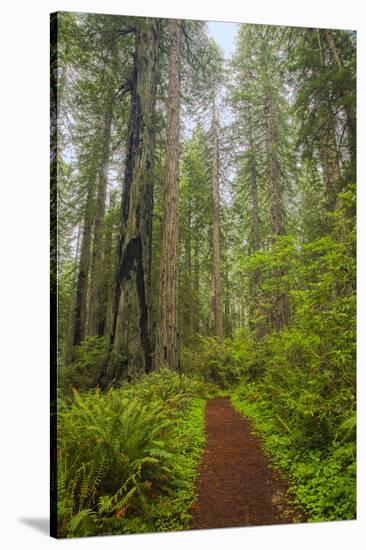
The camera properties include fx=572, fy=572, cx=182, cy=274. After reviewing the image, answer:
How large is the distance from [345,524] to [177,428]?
80.6 inches

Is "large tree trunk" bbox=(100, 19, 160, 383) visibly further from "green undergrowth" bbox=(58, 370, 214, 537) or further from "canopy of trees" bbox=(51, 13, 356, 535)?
"green undergrowth" bbox=(58, 370, 214, 537)

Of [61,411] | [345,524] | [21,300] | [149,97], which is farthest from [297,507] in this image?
[149,97]

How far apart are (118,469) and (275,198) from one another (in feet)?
11.2

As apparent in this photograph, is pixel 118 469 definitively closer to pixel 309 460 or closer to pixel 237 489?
pixel 237 489

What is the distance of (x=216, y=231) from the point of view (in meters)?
6.55

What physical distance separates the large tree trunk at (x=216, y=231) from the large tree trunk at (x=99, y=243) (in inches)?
48.4

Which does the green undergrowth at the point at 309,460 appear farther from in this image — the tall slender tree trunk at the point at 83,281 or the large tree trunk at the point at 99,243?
the tall slender tree trunk at the point at 83,281

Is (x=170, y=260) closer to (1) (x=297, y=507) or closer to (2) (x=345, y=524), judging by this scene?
(1) (x=297, y=507)

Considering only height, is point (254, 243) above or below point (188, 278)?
above

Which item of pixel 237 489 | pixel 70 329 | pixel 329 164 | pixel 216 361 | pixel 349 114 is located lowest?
pixel 237 489

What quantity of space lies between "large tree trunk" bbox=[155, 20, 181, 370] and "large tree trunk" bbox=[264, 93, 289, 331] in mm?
A: 1069

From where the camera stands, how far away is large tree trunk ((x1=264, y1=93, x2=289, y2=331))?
6430 mm

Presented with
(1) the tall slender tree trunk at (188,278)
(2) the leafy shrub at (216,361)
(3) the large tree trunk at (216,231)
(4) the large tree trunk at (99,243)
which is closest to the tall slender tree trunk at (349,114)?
(3) the large tree trunk at (216,231)

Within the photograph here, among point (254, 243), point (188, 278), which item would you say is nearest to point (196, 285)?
point (188, 278)
